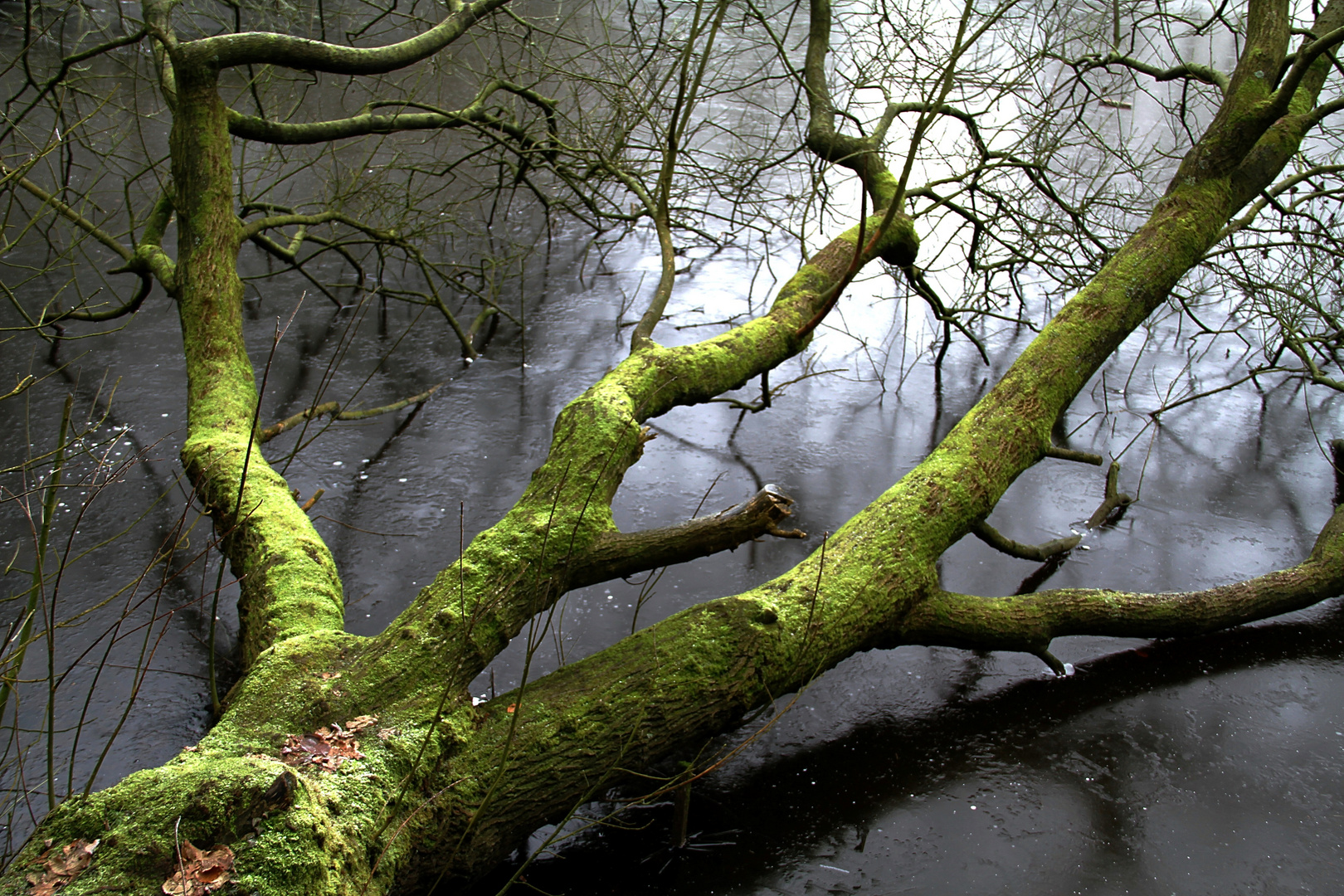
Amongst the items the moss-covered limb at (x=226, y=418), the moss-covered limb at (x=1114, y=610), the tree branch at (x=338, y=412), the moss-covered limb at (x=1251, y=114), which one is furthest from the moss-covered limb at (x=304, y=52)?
the moss-covered limb at (x=1251, y=114)

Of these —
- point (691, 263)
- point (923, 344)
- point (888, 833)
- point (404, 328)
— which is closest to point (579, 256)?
point (691, 263)

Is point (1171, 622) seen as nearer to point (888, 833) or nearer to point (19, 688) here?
point (888, 833)

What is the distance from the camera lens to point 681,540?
3.11 meters

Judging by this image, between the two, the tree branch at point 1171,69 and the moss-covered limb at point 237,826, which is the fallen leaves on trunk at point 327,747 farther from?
the tree branch at point 1171,69

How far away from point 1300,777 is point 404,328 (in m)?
6.27

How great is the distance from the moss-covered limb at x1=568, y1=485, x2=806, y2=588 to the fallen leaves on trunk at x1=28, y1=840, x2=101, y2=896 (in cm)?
161

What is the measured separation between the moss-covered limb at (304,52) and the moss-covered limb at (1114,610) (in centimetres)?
355

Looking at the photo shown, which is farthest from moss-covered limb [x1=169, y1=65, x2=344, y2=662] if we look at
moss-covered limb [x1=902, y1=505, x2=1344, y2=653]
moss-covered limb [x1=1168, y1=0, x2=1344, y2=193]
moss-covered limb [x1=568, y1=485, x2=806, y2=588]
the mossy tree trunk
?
moss-covered limb [x1=1168, y1=0, x2=1344, y2=193]

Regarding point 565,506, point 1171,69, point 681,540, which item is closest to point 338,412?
point 565,506

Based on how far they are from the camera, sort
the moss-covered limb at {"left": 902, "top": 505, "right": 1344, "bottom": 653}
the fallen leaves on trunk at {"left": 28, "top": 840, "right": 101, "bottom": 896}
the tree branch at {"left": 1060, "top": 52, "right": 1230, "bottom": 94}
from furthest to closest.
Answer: the tree branch at {"left": 1060, "top": 52, "right": 1230, "bottom": 94}, the moss-covered limb at {"left": 902, "top": 505, "right": 1344, "bottom": 653}, the fallen leaves on trunk at {"left": 28, "top": 840, "right": 101, "bottom": 896}

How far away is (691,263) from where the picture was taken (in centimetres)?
912

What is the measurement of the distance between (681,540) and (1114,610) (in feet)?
6.44

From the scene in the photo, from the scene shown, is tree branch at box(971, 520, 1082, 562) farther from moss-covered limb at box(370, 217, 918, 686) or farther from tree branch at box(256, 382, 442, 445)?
tree branch at box(256, 382, 442, 445)

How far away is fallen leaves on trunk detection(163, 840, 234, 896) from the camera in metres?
1.83
